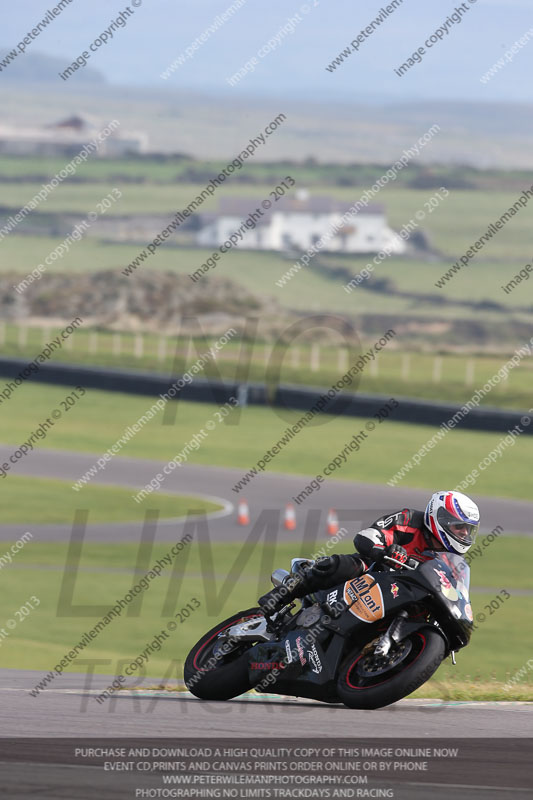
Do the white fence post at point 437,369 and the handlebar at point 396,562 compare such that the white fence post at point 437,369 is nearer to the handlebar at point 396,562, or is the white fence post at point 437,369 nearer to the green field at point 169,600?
the green field at point 169,600

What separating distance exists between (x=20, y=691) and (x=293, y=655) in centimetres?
199

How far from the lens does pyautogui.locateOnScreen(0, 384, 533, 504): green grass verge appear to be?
29.9 meters

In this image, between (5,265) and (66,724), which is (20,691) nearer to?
(66,724)

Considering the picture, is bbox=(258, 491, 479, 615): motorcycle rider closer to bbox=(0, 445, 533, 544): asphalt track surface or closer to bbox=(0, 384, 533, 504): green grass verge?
bbox=(0, 445, 533, 544): asphalt track surface

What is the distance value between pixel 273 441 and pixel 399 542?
1003 inches

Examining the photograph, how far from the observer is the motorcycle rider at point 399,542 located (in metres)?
7.61

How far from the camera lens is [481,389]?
43406 millimetres

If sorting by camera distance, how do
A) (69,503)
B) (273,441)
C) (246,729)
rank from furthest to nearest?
(273,441), (69,503), (246,729)

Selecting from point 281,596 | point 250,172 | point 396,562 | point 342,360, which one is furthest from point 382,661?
point 250,172

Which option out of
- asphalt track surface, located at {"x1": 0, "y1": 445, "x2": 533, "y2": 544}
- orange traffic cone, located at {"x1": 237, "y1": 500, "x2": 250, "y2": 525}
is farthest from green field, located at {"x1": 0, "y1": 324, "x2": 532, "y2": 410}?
orange traffic cone, located at {"x1": 237, "y1": 500, "x2": 250, "y2": 525}

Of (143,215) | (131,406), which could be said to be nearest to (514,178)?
(143,215)

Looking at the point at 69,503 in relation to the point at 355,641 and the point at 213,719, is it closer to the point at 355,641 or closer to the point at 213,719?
the point at 355,641

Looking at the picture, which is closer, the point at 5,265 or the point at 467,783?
the point at 467,783

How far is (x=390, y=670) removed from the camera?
718 centimetres
